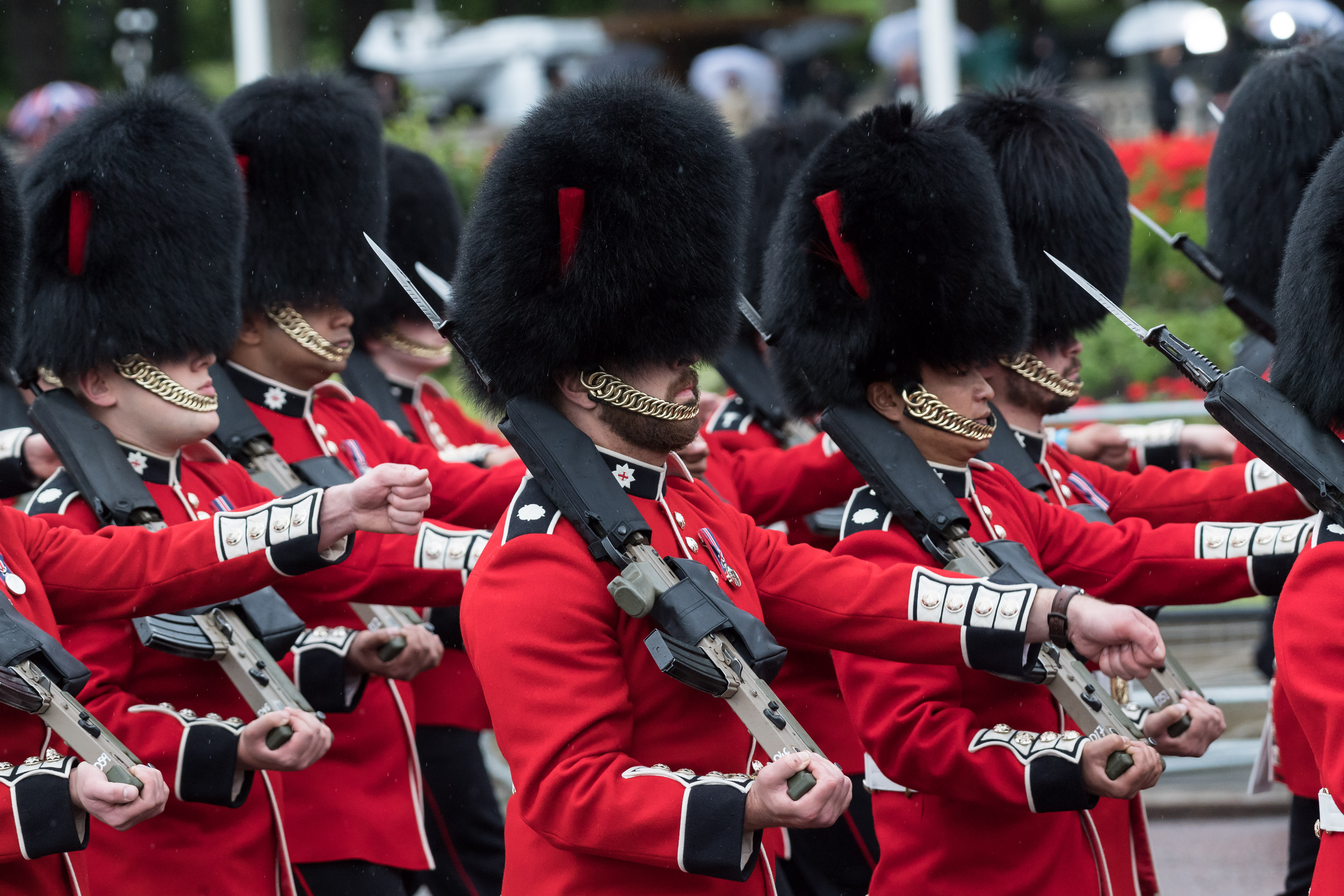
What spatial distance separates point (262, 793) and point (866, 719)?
124 cm


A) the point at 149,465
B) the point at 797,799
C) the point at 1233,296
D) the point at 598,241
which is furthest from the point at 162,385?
the point at 1233,296

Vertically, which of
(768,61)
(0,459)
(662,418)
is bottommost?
(768,61)

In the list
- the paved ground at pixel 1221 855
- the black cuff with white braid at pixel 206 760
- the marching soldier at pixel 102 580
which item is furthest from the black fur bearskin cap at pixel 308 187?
the paved ground at pixel 1221 855

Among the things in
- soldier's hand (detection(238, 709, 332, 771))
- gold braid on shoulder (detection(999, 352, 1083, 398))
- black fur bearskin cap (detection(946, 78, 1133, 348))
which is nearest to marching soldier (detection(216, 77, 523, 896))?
soldier's hand (detection(238, 709, 332, 771))

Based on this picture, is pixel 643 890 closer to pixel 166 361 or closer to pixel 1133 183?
pixel 166 361

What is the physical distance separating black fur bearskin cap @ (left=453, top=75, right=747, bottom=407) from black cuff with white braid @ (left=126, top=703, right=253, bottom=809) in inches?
33.6

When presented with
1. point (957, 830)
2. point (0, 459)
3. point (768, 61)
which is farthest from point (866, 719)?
point (768, 61)

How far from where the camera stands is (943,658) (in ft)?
9.17

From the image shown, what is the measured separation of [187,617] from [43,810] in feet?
2.48

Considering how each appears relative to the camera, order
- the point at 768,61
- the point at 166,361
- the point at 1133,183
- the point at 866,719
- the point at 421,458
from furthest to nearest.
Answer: the point at 768,61, the point at 1133,183, the point at 421,458, the point at 166,361, the point at 866,719

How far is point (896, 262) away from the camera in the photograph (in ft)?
11.2

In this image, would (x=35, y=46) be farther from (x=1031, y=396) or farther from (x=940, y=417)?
(x=940, y=417)

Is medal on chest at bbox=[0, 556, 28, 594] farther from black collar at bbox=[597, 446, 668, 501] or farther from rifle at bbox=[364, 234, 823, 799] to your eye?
black collar at bbox=[597, 446, 668, 501]

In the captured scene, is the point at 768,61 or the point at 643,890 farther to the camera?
the point at 768,61
